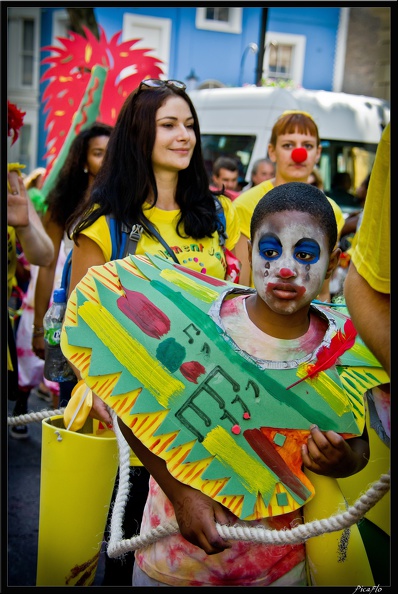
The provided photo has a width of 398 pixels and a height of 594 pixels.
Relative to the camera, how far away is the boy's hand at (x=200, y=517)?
6.27 ft

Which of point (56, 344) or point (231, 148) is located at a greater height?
point (231, 148)

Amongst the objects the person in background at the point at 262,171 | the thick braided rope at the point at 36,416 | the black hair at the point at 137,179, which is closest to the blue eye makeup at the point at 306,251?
the black hair at the point at 137,179

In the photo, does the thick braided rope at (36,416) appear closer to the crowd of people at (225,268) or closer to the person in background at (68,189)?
the crowd of people at (225,268)

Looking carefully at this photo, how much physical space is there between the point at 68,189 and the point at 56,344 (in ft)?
4.68

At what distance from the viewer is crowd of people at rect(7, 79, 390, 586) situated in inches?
69.8

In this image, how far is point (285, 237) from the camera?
1.99 metres

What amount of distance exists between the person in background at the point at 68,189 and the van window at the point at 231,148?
19.4 feet

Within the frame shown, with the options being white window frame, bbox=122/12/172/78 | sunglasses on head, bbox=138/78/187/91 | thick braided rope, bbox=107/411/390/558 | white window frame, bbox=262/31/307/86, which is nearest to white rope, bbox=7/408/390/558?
thick braided rope, bbox=107/411/390/558

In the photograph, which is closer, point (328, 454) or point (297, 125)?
point (328, 454)

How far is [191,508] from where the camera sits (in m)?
1.97

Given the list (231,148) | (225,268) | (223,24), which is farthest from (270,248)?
(223,24)

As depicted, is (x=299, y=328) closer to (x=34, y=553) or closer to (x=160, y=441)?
(x=160, y=441)

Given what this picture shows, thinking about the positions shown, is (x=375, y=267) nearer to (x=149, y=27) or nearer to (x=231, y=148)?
(x=231, y=148)
